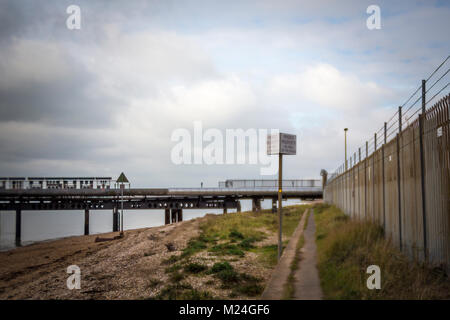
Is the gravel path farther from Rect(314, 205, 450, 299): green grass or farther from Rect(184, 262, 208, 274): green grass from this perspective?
Rect(184, 262, 208, 274): green grass

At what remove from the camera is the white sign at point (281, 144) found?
37.7ft

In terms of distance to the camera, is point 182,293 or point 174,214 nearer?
point 182,293

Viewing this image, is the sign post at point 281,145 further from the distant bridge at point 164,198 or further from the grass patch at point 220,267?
the distant bridge at point 164,198

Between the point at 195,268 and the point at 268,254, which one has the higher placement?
the point at 195,268

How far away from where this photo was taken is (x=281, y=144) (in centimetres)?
1149

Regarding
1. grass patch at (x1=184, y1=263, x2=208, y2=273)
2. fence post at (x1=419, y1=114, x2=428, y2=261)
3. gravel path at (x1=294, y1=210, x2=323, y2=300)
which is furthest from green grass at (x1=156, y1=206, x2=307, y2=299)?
fence post at (x1=419, y1=114, x2=428, y2=261)

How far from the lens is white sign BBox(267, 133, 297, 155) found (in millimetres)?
11492

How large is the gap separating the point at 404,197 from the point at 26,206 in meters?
66.6

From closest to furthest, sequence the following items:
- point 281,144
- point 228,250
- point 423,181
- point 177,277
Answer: point 423,181
point 177,277
point 281,144
point 228,250

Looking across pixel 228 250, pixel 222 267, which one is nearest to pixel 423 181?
pixel 222 267

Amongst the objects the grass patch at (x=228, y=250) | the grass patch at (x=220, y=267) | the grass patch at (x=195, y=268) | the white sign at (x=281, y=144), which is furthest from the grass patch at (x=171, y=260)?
the white sign at (x=281, y=144)

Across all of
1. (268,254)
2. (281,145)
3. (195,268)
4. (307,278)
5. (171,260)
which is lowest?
(171,260)

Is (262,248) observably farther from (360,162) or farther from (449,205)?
(449,205)

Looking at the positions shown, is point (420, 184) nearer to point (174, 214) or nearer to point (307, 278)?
point (307, 278)
